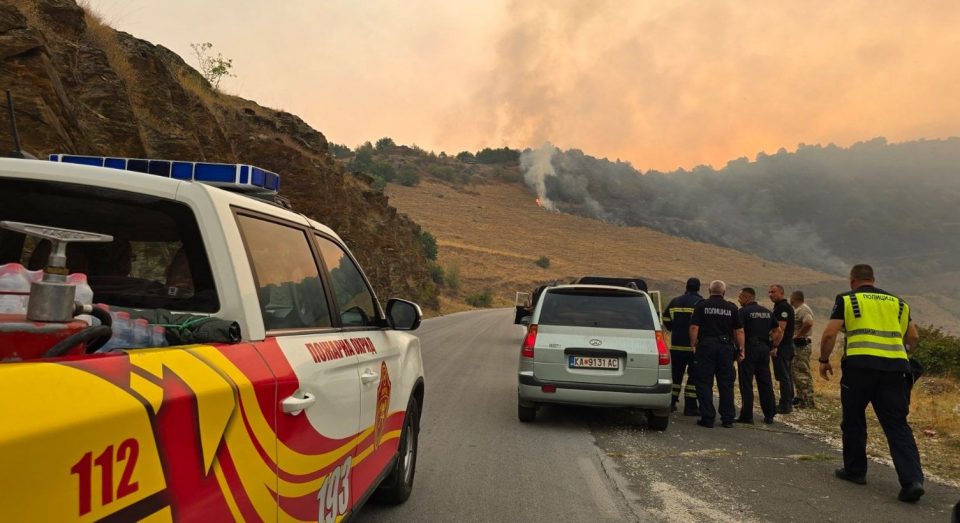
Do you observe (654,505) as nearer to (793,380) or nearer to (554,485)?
(554,485)

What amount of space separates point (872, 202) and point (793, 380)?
650 feet

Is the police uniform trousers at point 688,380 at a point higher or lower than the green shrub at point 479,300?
higher

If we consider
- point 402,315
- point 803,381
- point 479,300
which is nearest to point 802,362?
point 803,381

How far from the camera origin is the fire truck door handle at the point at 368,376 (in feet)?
10.6

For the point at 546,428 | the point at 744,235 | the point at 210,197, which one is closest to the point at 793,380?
the point at 546,428

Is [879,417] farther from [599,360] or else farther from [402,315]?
[402,315]

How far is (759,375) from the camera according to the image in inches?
343

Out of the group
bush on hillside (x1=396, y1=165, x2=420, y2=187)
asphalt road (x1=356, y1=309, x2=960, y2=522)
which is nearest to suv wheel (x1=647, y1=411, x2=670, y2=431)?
asphalt road (x1=356, y1=309, x2=960, y2=522)

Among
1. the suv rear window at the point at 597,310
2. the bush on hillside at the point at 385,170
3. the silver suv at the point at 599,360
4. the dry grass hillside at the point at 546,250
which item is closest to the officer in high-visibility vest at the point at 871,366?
the silver suv at the point at 599,360

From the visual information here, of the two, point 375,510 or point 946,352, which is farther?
point 946,352

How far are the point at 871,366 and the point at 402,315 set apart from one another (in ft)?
13.8

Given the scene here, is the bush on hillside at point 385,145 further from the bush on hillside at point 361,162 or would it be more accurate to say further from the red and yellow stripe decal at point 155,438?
the red and yellow stripe decal at point 155,438

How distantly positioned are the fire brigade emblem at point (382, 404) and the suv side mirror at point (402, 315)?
37 centimetres

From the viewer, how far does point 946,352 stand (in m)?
14.7
